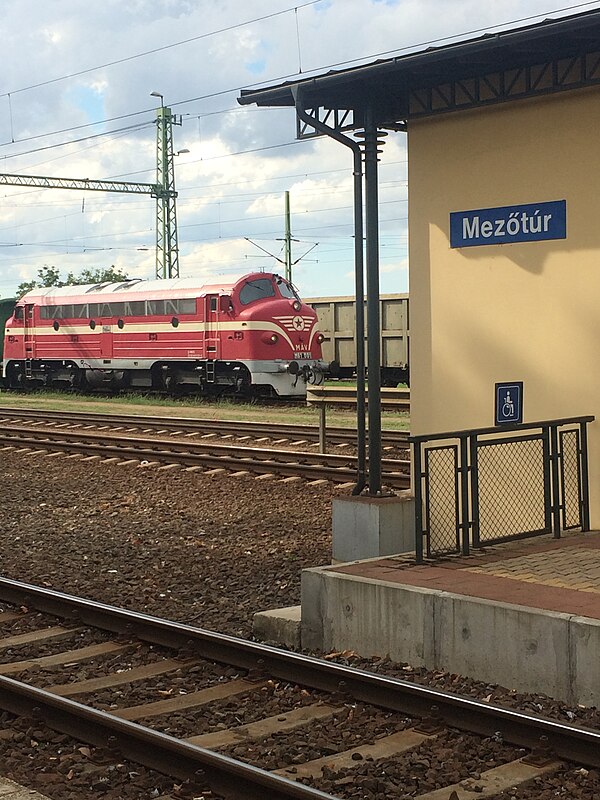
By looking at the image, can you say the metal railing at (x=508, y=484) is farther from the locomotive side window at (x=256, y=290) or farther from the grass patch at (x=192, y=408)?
the locomotive side window at (x=256, y=290)

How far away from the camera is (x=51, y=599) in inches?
337

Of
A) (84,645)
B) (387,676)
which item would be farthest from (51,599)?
(387,676)

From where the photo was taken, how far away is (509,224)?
9828 mm

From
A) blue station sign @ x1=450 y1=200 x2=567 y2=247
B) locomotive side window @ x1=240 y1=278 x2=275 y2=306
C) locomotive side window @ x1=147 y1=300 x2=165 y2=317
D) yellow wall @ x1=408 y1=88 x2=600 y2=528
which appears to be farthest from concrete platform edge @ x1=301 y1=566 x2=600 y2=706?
locomotive side window @ x1=147 y1=300 x2=165 y2=317

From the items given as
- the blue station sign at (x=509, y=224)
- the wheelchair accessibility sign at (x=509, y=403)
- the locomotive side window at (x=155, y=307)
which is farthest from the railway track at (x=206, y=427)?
the wheelchair accessibility sign at (x=509, y=403)

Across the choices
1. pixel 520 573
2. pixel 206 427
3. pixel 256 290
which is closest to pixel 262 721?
pixel 520 573

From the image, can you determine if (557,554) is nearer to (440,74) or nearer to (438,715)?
(438,715)

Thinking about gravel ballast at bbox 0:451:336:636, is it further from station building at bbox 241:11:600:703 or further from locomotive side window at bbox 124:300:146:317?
locomotive side window at bbox 124:300:146:317

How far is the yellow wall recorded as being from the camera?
936cm

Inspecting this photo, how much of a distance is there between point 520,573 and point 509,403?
227 centimetres

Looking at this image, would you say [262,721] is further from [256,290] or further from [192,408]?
[256,290]

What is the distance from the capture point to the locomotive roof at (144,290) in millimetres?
27922

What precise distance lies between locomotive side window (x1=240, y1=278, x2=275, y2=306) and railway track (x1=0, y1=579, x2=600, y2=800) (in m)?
20.1

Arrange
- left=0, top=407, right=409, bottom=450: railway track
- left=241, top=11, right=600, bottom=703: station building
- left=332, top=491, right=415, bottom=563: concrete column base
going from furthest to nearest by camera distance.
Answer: left=0, top=407, right=409, bottom=450: railway track, left=332, top=491, right=415, bottom=563: concrete column base, left=241, top=11, right=600, bottom=703: station building
